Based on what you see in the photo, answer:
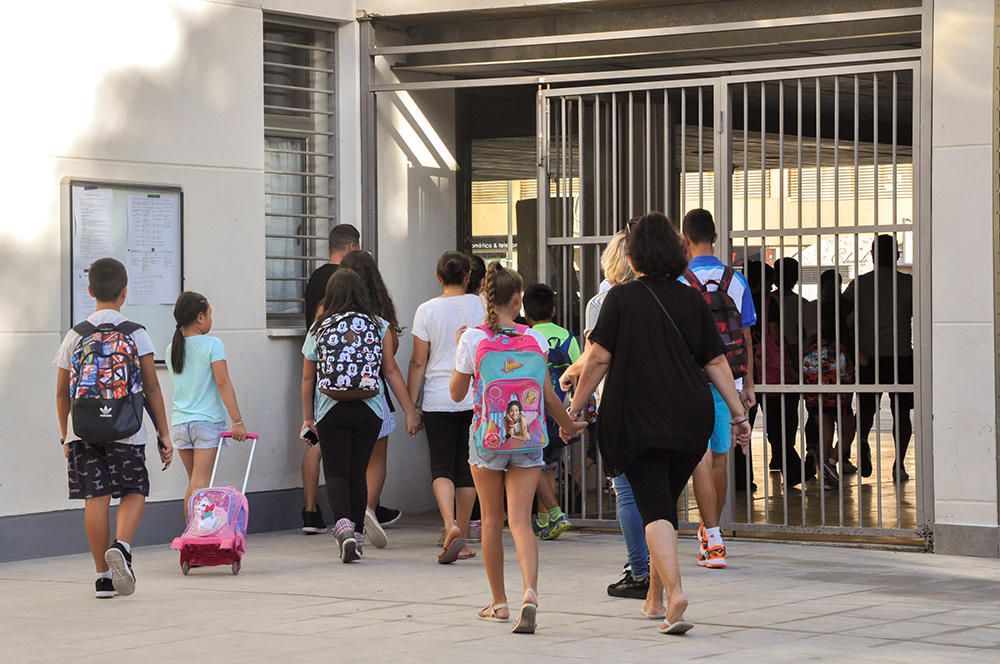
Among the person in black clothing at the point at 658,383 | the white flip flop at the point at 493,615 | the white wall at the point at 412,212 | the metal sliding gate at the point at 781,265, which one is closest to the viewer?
the person in black clothing at the point at 658,383

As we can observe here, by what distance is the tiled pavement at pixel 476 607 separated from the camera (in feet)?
21.1

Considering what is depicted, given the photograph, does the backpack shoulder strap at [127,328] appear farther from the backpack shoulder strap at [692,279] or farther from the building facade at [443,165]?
the backpack shoulder strap at [692,279]

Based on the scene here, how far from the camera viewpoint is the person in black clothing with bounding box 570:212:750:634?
6.66m

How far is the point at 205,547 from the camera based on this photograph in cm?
874

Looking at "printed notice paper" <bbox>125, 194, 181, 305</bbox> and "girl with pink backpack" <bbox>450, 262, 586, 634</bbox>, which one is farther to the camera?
"printed notice paper" <bbox>125, 194, 181, 305</bbox>

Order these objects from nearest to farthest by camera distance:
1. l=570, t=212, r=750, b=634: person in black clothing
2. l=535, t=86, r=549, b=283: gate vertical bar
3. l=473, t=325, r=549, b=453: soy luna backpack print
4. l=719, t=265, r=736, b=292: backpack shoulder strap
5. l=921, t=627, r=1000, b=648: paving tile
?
l=921, t=627, r=1000, b=648: paving tile < l=570, t=212, r=750, b=634: person in black clothing < l=473, t=325, r=549, b=453: soy luna backpack print < l=719, t=265, r=736, b=292: backpack shoulder strap < l=535, t=86, r=549, b=283: gate vertical bar

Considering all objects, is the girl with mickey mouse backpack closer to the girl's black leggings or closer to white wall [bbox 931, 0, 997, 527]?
the girl's black leggings

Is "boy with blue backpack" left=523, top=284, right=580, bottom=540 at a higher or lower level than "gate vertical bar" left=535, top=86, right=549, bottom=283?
lower

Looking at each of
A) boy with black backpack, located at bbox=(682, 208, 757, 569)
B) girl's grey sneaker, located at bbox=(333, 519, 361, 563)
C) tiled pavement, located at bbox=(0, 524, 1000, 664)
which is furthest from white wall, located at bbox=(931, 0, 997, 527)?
girl's grey sneaker, located at bbox=(333, 519, 361, 563)

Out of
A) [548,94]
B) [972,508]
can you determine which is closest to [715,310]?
[972,508]

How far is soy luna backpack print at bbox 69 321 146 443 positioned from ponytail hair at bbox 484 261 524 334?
1.84 m

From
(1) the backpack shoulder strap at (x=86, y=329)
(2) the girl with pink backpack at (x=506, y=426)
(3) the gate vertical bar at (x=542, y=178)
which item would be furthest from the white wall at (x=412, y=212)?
(2) the girl with pink backpack at (x=506, y=426)

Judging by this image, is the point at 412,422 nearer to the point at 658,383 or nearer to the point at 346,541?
the point at 346,541

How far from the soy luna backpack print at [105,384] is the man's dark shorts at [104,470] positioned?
0.36ft
